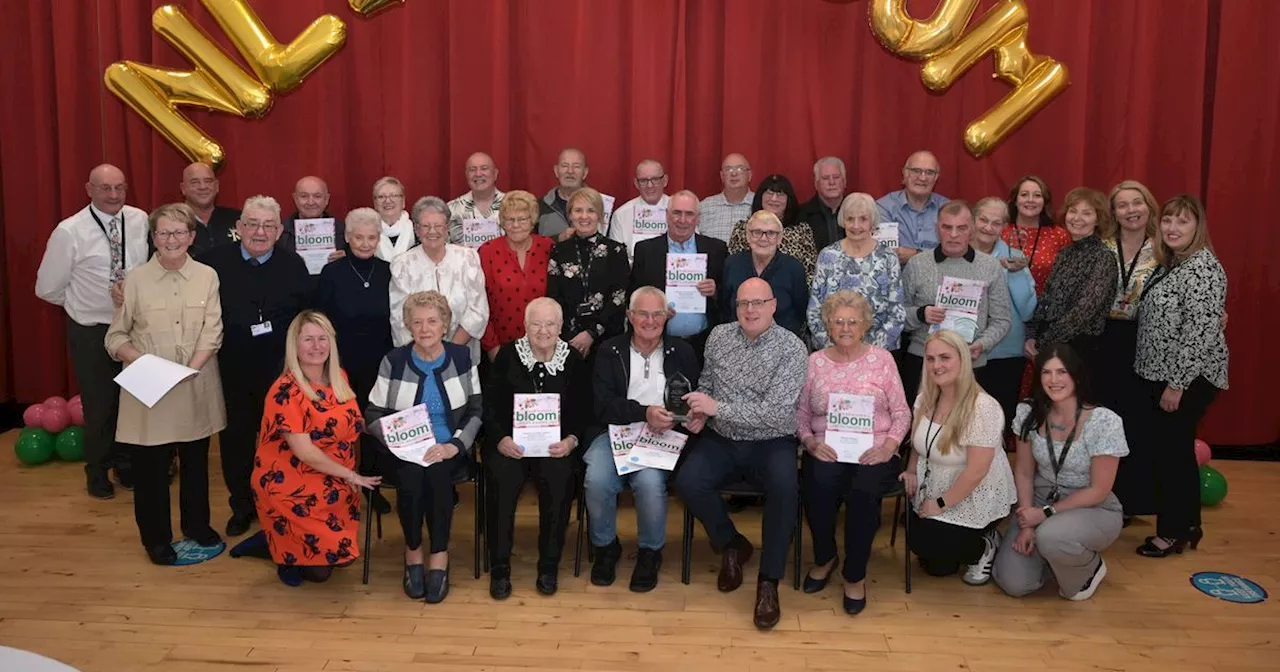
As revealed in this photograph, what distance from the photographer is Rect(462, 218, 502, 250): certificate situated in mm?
5449

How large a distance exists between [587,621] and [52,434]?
12.7ft

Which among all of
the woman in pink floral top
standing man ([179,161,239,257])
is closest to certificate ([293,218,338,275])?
standing man ([179,161,239,257])

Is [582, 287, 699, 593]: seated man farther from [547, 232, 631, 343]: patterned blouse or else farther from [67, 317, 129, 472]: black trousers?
[67, 317, 129, 472]: black trousers

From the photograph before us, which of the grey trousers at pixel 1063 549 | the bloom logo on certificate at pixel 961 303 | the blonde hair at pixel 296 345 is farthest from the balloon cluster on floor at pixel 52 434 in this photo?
the grey trousers at pixel 1063 549

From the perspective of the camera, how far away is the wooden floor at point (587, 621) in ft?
11.7

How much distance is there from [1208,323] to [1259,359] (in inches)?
88.9

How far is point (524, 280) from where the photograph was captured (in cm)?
484

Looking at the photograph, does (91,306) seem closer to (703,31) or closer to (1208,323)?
(703,31)

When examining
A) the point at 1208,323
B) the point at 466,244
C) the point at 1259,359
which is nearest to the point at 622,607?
the point at 466,244

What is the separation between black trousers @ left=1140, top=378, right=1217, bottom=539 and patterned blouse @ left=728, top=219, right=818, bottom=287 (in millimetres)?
1664

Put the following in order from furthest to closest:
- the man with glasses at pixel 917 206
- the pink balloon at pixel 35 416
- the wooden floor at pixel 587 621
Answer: the pink balloon at pixel 35 416
the man with glasses at pixel 917 206
the wooden floor at pixel 587 621

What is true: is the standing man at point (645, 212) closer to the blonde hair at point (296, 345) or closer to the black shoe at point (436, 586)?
the blonde hair at point (296, 345)

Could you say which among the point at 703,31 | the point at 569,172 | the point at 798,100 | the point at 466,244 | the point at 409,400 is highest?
the point at 703,31

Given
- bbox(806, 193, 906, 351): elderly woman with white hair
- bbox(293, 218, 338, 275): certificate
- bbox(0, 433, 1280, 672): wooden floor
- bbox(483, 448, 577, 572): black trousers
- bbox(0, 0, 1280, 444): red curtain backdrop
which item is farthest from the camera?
bbox(0, 0, 1280, 444): red curtain backdrop
